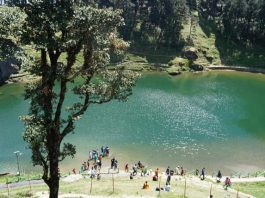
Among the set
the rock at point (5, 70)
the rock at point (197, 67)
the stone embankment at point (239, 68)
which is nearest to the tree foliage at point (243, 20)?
the stone embankment at point (239, 68)

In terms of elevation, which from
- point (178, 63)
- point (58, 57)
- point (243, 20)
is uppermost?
point (243, 20)

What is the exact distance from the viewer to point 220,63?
13825 cm

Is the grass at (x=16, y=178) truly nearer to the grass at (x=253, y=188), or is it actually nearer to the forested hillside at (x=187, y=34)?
the grass at (x=253, y=188)

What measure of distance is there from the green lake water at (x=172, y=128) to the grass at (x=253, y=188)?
825 cm

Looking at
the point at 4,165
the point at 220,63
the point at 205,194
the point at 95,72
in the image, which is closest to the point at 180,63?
the point at 220,63

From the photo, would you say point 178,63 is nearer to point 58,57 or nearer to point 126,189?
point 126,189

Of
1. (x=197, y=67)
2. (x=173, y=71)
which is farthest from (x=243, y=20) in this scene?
(x=173, y=71)

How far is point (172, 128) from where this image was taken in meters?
78.9

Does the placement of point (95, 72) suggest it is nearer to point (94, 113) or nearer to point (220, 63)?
point (94, 113)

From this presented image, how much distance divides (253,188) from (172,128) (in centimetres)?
2974

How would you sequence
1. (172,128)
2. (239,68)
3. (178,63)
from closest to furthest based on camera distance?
(172,128) → (178,63) → (239,68)

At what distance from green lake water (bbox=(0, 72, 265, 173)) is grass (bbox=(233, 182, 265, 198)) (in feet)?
27.1

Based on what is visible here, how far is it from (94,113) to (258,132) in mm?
32531

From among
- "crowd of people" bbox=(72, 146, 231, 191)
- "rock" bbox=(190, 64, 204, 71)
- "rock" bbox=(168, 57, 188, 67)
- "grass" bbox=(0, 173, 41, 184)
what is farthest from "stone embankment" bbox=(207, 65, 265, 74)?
"grass" bbox=(0, 173, 41, 184)
